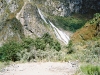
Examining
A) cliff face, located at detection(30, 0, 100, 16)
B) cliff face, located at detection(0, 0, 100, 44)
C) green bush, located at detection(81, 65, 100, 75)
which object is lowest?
green bush, located at detection(81, 65, 100, 75)

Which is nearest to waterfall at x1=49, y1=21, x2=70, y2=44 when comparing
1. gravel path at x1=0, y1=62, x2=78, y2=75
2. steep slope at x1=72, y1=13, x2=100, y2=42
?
steep slope at x1=72, y1=13, x2=100, y2=42

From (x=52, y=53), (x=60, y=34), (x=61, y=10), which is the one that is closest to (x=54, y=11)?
(x=61, y=10)

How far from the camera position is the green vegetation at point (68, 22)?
426 feet

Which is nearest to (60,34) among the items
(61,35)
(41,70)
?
(61,35)

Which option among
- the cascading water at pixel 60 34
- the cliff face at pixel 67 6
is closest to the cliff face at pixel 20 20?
the cascading water at pixel 60 34

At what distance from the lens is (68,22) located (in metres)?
136

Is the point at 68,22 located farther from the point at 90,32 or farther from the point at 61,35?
the point at 90,32

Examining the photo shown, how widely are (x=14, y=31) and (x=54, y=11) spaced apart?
30515mm

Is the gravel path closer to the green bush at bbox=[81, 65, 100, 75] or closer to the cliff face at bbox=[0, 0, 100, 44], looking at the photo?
the green bush at bbox=[81, 65, 100, 75]

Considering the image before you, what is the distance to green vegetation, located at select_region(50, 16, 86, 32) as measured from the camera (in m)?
130

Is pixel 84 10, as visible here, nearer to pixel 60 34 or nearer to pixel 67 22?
pixel 67 22

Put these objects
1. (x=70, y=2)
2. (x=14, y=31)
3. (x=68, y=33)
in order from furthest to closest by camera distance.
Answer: (x=70, y=2), (x=68, y=33), (x=14, y=31)

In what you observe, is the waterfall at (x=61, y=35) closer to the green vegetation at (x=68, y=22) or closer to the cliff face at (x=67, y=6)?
the green vegetation at (x=68, y=22)

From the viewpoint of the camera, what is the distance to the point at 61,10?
142 metres
